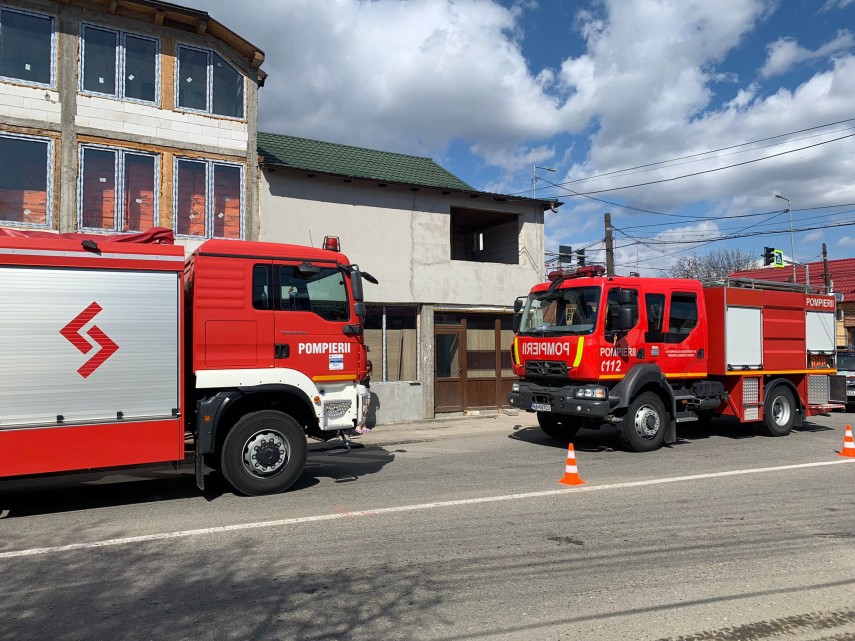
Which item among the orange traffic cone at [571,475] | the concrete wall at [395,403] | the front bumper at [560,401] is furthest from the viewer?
the concrete wall at [395,403]

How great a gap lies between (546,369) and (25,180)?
10129 millimetres

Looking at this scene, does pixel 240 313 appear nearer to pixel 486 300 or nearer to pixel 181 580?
pixel 181 580

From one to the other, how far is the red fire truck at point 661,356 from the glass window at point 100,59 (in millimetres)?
9140

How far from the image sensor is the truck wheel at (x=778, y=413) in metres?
12.5

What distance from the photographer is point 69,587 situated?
4.69 m

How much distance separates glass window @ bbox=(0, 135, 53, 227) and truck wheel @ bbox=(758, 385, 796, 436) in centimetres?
1419

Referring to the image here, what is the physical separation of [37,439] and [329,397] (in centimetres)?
308

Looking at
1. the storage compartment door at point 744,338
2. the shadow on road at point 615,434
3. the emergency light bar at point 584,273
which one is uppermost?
the emergency light bar at point 584,273

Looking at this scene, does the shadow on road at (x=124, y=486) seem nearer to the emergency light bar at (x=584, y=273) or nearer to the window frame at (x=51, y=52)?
the emergency light bar at (x=584, y=273)

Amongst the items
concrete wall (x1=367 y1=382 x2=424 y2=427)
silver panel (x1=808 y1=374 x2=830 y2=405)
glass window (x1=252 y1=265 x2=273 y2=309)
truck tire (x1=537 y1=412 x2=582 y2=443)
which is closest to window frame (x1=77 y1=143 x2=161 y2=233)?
concrete wall (x1=367 y1=382 x2=424 y2=427)

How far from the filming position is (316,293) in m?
7.95

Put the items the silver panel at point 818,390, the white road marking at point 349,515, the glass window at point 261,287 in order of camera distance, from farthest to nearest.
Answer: the silver panel at point 818,390, the glass window at point 261,287, the white road marking at point 349,515

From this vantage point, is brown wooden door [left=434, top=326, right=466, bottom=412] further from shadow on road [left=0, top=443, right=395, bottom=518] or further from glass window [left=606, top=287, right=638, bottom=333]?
glass window [left=606, top=287, right=638, bottom=333]

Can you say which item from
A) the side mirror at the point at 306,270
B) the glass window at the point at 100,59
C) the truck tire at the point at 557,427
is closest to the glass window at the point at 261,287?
the side mirror at the point at 306,270
